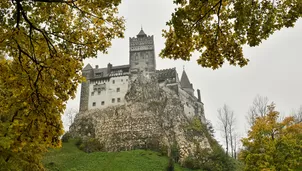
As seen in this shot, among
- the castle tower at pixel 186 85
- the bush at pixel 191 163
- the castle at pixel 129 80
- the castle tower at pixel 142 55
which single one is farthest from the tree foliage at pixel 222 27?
the castle tower at pixel 186 85

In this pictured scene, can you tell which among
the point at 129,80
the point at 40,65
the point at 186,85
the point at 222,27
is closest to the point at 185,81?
the point at 186,85

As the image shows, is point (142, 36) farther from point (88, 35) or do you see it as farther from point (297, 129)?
point (88, 35)

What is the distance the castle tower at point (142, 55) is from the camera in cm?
5281

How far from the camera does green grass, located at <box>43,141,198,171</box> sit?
3369 cm

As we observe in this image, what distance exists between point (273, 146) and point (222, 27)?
556 inches

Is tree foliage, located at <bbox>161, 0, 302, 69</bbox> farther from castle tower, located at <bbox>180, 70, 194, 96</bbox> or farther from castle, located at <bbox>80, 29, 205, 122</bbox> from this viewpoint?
castle tower, located at <bbox>180, 70, 194, 96</bbox>

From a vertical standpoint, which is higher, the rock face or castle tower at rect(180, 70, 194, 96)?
castle tower at rect(180, 70, 194, 96)

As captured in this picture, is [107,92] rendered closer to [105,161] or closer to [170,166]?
[105,161]

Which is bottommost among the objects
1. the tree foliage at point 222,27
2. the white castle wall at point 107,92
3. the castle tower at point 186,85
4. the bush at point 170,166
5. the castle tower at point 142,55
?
the bush at point 170,166

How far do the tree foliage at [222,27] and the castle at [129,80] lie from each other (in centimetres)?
4228

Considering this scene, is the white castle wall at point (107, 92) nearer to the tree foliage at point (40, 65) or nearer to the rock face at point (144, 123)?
the rock face at point (144, 123)

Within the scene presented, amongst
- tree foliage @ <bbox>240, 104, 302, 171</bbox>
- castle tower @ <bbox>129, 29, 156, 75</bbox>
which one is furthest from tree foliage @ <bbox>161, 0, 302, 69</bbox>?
castle tower @ <bbox>129, 29, 156, 75</bbox>

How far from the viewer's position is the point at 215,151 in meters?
39.6

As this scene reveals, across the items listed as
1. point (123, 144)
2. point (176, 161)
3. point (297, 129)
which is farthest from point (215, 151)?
point (297, 129)
